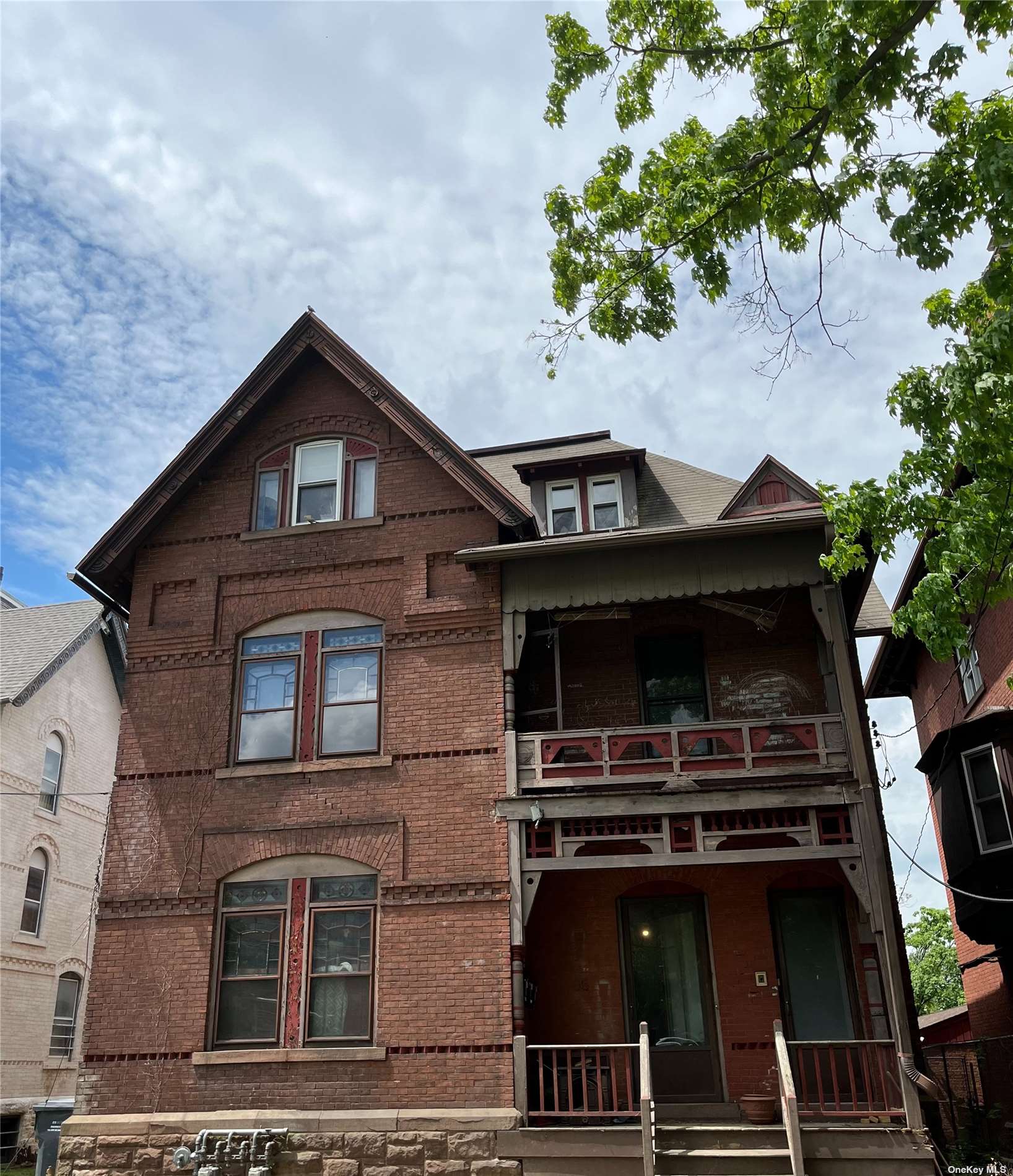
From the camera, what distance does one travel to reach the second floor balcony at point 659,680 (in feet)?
46.0

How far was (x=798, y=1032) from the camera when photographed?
13.9m

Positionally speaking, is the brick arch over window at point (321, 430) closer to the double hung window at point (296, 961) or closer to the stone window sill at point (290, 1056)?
the double hung window at point (296, 961)

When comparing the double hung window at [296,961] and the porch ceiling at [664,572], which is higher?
the porch ceiling at [664,572]

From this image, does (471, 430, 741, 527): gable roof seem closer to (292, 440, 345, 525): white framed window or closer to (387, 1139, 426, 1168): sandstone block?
(292, 440, 345, 525): white framed window

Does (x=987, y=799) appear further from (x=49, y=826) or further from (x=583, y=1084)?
(x=49, y=826)

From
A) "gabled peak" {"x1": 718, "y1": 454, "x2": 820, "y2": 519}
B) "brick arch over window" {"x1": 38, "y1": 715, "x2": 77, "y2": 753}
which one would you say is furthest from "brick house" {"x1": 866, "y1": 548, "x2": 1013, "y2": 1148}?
"brick arch over window" {"x1": 38, "y1": 715, "x2": 77, "y2": 753}

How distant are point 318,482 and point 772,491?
6723mm

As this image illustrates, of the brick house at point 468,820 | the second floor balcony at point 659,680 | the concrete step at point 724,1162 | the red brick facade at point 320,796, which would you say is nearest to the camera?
the concrete step at point 724,1162

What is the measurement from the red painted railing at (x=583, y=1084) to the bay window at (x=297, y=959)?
7.18ft

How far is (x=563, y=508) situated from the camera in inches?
673

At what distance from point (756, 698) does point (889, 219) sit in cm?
741

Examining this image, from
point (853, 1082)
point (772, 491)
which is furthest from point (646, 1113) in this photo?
point (772, 491)

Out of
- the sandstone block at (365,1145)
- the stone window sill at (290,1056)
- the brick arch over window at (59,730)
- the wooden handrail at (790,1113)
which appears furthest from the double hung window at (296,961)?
the brick arch over window at (59,730)

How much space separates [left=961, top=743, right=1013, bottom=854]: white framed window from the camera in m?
16.8
